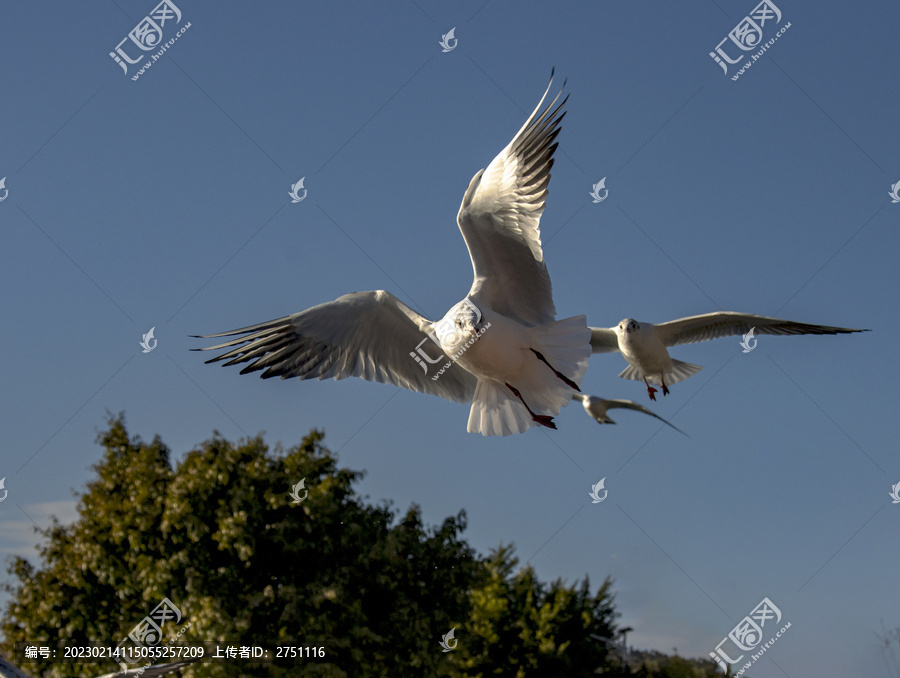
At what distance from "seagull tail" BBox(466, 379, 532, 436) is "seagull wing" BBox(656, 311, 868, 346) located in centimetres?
556

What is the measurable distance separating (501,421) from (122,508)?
12.4 m

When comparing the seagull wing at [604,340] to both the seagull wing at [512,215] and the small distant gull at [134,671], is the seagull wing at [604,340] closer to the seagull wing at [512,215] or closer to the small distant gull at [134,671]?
the seagull wing at [512,215]

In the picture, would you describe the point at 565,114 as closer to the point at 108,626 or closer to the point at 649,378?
the point at 649,378

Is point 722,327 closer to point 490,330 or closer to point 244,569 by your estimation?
point 490,330

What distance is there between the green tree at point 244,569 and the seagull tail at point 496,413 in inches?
368

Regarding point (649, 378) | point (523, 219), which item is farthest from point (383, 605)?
point (523, 219)

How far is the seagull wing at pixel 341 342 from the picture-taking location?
8.80 m

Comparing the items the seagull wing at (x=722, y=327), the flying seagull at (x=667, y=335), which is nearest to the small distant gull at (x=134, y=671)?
the flying seagull at (x=667, y=335)

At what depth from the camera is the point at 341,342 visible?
9062 millimetres

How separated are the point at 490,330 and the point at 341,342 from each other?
2021 mm

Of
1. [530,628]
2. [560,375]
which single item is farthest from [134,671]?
[530,628]

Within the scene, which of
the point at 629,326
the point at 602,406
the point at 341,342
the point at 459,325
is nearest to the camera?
the point at 459,325

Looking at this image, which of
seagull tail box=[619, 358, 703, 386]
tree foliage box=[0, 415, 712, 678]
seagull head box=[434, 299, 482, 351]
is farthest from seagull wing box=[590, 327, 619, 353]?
tree foliage box=[0, 415, 712, 678]

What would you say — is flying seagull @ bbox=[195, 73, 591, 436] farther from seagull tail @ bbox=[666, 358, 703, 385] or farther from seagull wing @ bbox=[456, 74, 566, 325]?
seagull tail @ bbox=[666, 358, 703, 385]
